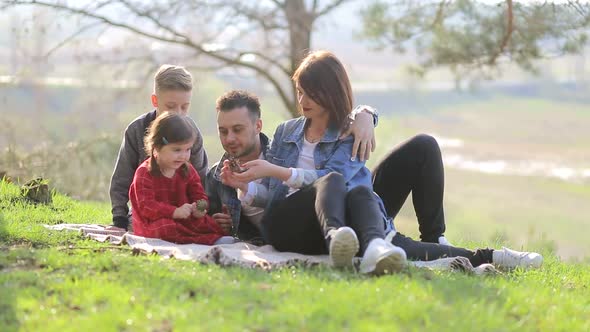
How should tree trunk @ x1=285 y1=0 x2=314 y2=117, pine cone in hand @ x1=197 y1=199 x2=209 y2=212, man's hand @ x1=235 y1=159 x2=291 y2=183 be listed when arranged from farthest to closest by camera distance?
tree trunk @ x1=285 y1=0 x2=314 y2=117 → pine cone in hand @ x1=197 y1=199 x2=209 y2=212 → man's hand @ x1=235 y1=159 x2=291 y2=183

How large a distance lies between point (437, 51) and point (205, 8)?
3715 millimetres

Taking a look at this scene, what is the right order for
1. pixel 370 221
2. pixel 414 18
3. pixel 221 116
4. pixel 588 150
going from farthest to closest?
pixel 588 150 < pixel 414 18 < pixel 221 116 < pixel 370 221

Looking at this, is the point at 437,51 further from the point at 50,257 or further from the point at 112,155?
the point at 50,257

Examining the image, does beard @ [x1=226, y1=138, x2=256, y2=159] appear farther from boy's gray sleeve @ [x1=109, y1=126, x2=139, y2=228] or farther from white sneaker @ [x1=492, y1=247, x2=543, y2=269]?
white sneaker @ [x1=492, y1=247, x2=543, y2=269]

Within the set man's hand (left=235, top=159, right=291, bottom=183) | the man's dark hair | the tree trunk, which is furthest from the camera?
the tree trunk

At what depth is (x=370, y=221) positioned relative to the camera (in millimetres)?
4020

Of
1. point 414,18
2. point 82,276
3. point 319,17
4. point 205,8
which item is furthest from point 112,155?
point 82,276

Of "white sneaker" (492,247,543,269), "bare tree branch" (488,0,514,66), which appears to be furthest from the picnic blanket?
"bare tree branch" (488,0,514,66)

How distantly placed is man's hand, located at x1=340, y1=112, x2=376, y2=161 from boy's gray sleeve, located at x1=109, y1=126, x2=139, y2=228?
5.29 feet

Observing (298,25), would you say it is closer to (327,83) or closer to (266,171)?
(327,83)

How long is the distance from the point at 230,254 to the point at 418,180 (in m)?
1.31

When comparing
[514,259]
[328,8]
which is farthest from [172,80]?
[328,8]

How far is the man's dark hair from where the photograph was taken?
191 inches

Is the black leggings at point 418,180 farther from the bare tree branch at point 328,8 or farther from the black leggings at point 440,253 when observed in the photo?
the bare tree branch at point 328,8
